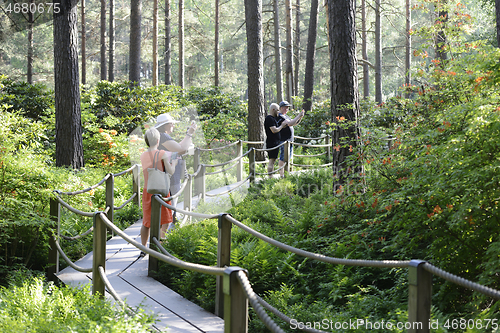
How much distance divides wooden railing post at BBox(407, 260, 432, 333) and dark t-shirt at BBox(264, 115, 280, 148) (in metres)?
8.43

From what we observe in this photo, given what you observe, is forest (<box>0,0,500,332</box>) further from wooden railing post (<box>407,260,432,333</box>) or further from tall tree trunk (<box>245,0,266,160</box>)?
tall tree trunk (<box>245,0,266,160</box>)

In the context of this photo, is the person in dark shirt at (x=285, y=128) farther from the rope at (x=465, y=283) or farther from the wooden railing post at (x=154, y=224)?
the rope at (x=465, y=283)

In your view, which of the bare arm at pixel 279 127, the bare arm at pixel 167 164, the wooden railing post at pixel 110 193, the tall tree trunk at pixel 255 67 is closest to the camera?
the bare arm at pixel 167 164

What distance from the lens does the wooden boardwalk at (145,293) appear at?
156 inches

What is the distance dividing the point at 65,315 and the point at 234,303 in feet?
6.20

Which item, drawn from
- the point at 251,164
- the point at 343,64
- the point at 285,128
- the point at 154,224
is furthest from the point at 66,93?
the point at 343,64

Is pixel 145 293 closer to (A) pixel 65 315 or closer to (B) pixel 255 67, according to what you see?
(A) pixel 65 315

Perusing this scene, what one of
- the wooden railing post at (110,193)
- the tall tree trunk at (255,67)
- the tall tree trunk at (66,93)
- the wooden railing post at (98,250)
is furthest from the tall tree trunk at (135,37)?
the wooden railing post at (98,250)

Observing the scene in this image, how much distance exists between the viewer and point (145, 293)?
4.69m

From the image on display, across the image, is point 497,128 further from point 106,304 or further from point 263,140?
point 263,140

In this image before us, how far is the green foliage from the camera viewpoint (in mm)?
3006

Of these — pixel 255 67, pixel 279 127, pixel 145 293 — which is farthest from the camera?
pixel 255 67

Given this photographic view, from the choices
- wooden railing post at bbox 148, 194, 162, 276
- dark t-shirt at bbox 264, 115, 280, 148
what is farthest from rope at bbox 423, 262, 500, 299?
dark t-shirt at bbox 264, 115, 280, 148

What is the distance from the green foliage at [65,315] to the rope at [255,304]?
1.09 meters
